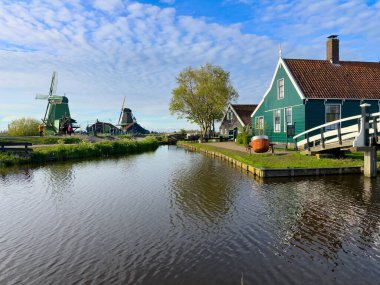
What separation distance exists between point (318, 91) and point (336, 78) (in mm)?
3035

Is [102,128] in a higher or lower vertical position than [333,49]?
lower

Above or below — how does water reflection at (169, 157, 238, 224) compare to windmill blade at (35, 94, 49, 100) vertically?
below

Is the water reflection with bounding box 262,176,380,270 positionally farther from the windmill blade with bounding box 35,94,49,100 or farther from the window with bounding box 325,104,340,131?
the windmill blade with bounding box 35,94,49,100

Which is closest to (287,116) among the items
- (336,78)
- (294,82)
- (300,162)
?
(294,82)

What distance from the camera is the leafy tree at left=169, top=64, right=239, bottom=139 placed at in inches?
2053

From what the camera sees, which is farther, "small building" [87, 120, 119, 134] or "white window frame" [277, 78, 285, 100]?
"small building" [87, 120, 119, 134]

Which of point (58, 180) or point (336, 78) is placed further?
point (336, 78)

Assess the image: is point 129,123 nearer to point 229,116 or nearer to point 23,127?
point 23,127

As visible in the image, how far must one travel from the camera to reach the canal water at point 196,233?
638 centimetres

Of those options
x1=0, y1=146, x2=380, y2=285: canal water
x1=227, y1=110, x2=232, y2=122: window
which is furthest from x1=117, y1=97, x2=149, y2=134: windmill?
x1=0, y1=146, x2=380, y2=285: canal water

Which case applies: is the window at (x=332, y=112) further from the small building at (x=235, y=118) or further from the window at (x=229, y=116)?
Answer: the window at (x=229, y=116)

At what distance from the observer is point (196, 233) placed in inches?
338

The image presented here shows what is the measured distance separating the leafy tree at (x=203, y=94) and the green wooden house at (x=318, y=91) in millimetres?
22646

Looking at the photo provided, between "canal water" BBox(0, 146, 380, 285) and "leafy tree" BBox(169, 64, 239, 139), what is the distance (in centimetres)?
3804
